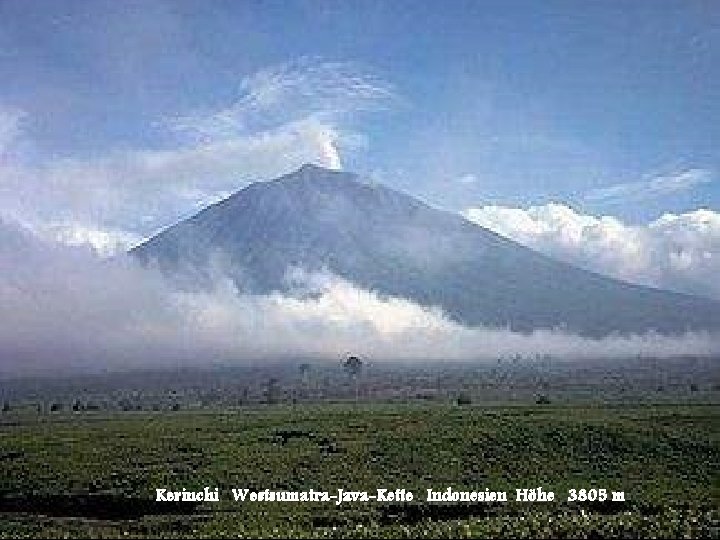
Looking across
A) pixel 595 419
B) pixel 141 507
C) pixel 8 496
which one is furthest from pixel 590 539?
pixel 595 419

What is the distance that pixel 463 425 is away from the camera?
9138cm

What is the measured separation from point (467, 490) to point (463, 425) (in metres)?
22.7

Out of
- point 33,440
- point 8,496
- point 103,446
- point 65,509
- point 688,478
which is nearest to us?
point 65,509

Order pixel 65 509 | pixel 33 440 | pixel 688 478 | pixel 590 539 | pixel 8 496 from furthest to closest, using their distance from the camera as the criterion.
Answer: pixel 33 440, pixel 688 478, pixel 8 496, pixel 65 509, pixel 590 539

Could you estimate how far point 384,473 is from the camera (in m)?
73.6

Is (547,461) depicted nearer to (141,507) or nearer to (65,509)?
(141,507)

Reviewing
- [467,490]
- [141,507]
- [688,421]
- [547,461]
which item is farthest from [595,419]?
[141,507]

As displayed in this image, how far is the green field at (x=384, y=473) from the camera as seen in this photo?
5103 centimetres

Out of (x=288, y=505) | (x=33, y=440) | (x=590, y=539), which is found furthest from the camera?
(x=33, y=440)

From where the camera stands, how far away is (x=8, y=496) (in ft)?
230

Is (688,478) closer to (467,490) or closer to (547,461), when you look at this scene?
(547,461)

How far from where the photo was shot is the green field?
5103 cm

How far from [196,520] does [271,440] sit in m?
33.1

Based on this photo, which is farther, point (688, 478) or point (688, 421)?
point (688, 421)
